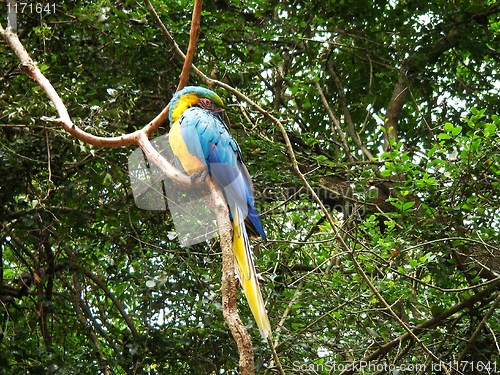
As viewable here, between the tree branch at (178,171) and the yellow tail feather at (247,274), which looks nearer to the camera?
the tree branch at (178,171)

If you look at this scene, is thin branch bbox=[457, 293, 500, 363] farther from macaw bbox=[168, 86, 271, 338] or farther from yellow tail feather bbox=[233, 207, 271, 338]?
yellow tail feather bbox=[233, 207, 271, 338]

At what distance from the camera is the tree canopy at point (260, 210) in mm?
3912

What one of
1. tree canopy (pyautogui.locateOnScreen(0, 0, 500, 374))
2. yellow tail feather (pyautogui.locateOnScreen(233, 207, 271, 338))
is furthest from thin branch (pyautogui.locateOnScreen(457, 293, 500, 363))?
yellow tail feather (pyautogui.locateOnScreen(233, 207, 271, 338))

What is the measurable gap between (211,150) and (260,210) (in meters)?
1.35

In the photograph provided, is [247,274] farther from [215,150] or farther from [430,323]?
[430,323]

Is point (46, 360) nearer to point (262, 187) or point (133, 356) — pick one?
point (133, 356)

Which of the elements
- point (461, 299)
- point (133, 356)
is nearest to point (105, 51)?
point (133, 356)

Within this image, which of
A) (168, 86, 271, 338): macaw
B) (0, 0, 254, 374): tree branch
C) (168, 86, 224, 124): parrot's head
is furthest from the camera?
(168, 86, 224, 124): parrot's head

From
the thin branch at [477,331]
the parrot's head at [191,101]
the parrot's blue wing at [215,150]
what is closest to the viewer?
the parrot's blue wing at [215,150]

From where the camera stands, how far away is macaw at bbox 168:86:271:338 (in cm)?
304

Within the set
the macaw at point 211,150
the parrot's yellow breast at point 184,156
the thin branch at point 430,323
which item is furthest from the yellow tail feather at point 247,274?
the thin branch at point 430,323

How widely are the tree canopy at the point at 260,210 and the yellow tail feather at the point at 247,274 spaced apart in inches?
34.8

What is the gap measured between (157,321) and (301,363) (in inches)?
35.2

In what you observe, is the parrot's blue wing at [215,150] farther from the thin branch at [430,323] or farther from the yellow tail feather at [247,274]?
the thin branch at [430,323]
